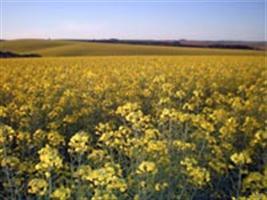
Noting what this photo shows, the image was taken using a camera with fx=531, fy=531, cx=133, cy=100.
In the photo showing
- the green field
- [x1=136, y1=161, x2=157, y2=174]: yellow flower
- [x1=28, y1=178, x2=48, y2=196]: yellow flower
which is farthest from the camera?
the green field

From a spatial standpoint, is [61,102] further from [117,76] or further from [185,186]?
[117,76]

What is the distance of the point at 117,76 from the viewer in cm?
1390

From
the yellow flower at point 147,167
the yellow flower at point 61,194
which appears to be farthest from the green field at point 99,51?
the yellow flower at point 61,194

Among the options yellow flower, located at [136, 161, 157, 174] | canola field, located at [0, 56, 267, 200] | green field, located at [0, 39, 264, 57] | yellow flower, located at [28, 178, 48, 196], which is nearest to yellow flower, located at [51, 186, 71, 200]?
canola field, located at [0, 56, 267, 200]

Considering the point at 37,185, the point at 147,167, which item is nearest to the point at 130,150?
the point at 147,167

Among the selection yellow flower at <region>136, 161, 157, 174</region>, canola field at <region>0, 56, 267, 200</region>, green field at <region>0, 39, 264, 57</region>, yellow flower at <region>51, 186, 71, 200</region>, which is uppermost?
yellow flower at <region>136, 161, 157, 174</region>

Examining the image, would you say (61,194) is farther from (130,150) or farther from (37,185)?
(130,150)

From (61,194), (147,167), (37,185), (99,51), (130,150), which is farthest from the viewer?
(99,51)

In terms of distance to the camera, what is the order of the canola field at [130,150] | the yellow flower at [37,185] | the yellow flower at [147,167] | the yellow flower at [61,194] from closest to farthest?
the yellow flower at [61,194], the yellow flower at [37,185], the yellow flower at [147,167], the canola field at [130,150]

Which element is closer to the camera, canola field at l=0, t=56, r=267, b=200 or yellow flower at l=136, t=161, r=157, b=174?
yellow flower at l=136, t=161, r=157, b=174

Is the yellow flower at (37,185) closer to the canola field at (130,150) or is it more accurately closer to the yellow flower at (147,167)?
the canola field at (130,150)

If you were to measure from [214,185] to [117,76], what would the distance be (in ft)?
26.4

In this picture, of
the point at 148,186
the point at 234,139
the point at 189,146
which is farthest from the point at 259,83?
the point at 148,186

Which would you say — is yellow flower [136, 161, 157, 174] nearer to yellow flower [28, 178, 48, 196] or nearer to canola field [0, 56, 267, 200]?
canola field [0, 56, 267, 200]
